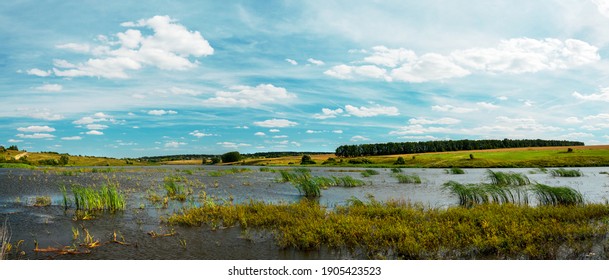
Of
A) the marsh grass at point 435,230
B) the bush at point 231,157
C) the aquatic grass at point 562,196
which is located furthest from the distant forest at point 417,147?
the marsh grass at point 435,230

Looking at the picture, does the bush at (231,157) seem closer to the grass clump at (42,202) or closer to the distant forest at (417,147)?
the distant forest at (417,147)

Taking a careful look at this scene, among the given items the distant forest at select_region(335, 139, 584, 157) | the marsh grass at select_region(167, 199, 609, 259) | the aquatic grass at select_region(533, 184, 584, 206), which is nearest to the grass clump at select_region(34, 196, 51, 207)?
the marsh grass at select_region(167, 199, 609, 259)

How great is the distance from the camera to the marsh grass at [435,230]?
11188 millimetres

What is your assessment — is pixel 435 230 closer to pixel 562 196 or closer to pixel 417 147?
pixel 562 196

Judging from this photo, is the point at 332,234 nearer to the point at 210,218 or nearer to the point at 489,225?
the point at 489,225

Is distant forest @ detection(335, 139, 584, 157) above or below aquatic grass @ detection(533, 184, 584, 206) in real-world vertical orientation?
above

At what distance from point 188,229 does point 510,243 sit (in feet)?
36.2

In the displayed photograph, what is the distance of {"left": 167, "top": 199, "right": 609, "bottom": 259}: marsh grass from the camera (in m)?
11.2

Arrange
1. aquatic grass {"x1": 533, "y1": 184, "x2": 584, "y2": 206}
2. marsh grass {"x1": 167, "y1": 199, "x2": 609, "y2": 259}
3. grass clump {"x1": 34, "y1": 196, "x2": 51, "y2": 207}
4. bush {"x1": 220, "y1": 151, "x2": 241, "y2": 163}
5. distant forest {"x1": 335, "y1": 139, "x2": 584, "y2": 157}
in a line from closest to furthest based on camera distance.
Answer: marsh grass {"x1": 167, "y1": 199, "x2": 609, "y2": 259} < aquatic grass {"x1": 533, "y1": 184, "x2": 584, "y2": 206} < grass clump {"x1": 34, "y1": 196, "x2": 51, "y2": 207} < distant forest {"x1": 335, "y1": 139, "x2": 584, "y2": 157} < bush {"x1": 220, "y1": 151, "x2": 241, "y2": 163}

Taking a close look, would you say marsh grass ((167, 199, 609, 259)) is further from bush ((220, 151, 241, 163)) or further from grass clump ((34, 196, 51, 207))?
bush ((220, 151, 241, 163))

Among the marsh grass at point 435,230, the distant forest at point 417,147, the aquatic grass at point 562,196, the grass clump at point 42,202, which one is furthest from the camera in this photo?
the distant forest at point 417,147

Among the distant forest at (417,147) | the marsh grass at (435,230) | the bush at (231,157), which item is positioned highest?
the distant forest at (417,147)

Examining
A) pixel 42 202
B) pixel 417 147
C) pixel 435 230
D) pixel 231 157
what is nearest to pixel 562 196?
pixel 435 230
